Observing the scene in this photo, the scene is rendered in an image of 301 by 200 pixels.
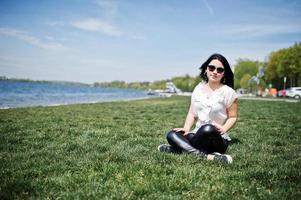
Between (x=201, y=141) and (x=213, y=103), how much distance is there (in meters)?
0.89

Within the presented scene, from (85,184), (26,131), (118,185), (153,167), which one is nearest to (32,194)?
(85,184)

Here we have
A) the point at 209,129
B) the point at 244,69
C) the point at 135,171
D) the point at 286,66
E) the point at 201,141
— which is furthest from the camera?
the point at 244,69

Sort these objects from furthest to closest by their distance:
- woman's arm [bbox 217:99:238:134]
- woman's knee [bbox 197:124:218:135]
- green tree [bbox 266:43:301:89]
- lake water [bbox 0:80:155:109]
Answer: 1. green tree [bbox 266:43:301:89]
2. lake water [bbox 0:80:155:109]
3. woman's arm [bbox 217:99:238:134]
4. woman's knee [bbox 197:124:218:135]

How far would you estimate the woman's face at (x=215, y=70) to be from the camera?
23.0 ft

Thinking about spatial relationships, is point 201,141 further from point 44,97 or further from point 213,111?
point 44,97

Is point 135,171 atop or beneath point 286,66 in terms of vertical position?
beneath

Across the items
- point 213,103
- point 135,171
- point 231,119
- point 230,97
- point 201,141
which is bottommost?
point 135,171

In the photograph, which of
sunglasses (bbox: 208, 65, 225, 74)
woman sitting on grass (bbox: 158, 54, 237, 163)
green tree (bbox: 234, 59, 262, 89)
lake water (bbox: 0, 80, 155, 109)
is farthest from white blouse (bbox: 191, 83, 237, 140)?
green tree (bbox: 234, 59, 262, 89)

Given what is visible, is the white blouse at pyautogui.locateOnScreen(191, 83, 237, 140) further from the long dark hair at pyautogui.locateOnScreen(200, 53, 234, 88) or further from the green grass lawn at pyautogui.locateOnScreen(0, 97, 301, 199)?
the green grass lawn at pyautogui.locateOnScreen(0, 97, 301, 199)

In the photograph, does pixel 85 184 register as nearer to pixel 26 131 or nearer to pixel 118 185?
pixel 118 185

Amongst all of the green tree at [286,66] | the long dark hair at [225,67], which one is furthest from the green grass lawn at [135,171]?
the green tree at [286,66]

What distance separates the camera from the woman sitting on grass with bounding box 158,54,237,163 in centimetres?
691

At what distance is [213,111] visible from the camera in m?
7.08

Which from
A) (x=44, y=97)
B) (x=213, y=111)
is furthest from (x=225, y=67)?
(x=44, y=97)
